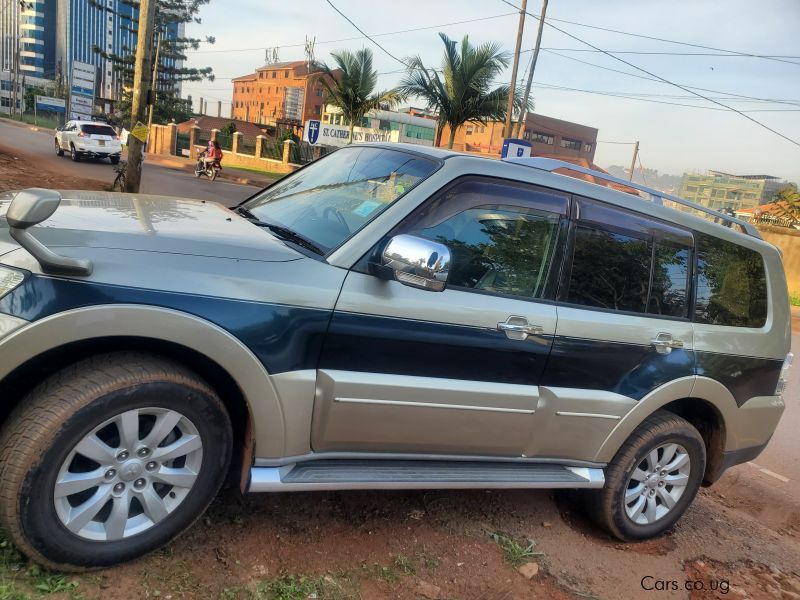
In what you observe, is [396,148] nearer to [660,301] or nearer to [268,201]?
[268,201]

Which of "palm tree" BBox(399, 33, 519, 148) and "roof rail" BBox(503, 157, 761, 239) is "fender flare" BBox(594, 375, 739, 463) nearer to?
"roof rail" BBox(503, 157, 761, 239)

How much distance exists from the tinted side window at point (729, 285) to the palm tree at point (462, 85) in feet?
58.2

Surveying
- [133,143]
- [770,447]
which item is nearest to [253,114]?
[133,143]

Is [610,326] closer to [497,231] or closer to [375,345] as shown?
[497,231]

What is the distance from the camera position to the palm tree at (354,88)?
25.9 meters

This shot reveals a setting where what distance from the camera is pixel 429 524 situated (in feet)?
10.8

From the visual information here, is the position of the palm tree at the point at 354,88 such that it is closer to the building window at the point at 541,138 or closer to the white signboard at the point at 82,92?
the white signboard at the point at 82,92

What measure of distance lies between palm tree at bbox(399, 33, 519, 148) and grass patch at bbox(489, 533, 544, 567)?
18.7 m

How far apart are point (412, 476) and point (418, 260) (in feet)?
3.39

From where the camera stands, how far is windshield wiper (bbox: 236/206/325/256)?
2799mm

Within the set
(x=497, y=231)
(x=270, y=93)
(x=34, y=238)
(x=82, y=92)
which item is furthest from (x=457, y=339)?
(x=270, y=93)

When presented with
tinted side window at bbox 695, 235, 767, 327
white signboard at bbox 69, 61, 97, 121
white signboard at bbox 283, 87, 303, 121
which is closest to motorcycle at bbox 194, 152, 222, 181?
white signboard at bbox 69, 61, 97, 121

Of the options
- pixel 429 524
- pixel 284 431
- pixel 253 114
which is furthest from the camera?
pixel 253 114

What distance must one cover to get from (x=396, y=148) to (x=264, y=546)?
6.90ft
